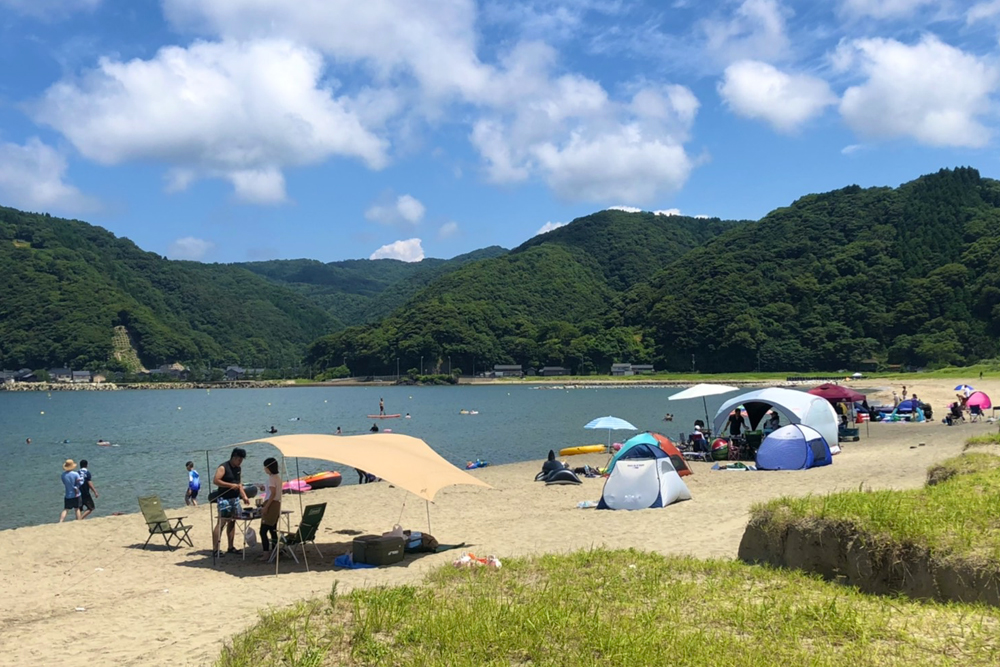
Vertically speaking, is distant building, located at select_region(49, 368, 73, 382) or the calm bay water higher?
distant building, located at select_region(49, 368, 73, 382)

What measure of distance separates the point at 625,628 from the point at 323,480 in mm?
17551

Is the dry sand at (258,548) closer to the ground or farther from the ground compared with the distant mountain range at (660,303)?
closer to the ground

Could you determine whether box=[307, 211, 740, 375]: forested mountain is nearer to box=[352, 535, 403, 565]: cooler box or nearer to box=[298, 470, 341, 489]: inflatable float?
box=[298, 470, 341, 489]: inflatable float

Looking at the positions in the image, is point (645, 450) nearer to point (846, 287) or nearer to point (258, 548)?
point (258, 548)

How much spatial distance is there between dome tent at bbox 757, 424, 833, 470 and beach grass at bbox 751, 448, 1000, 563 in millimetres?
10179

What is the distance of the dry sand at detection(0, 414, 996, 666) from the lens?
727cm

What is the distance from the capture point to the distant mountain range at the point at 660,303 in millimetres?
111562

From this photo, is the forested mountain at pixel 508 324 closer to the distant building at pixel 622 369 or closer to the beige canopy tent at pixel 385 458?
the distant building at pixel 622 369

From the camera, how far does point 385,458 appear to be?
435 inches

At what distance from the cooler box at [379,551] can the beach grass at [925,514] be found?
4927mm

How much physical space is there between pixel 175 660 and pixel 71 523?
36.8 ft

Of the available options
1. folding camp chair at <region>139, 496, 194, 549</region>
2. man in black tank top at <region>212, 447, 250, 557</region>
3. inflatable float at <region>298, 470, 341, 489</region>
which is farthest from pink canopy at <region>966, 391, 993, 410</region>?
folding camp chair at <region>139, 496, 194, 549</region>

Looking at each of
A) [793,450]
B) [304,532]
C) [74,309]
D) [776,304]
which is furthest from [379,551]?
[74,309]

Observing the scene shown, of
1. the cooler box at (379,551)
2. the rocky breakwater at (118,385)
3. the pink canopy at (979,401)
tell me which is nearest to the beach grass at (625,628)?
the cooler box at (379,551)
